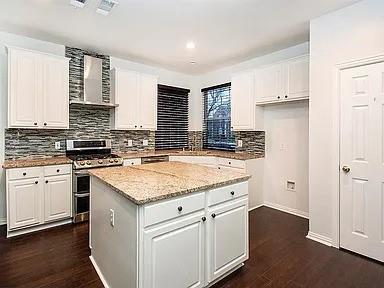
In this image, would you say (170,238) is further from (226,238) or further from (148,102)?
(148,102)

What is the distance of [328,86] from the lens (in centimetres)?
278

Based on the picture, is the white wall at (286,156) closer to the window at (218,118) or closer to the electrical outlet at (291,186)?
the electrical outlet at (291,186)

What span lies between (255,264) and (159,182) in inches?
54.0

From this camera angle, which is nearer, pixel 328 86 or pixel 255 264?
pixel 255 264

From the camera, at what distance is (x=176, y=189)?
1.71 meters

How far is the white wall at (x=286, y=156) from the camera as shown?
3.76 m

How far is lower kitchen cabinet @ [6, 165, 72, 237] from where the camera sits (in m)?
2.96

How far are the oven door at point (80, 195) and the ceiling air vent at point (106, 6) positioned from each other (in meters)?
2.15

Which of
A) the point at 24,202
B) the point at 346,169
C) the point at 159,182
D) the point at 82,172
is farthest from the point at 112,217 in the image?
the point at 346,169

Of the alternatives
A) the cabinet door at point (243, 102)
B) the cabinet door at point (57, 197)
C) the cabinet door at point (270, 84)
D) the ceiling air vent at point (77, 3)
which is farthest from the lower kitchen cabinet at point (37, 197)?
the cabinet door at point (270, 84)

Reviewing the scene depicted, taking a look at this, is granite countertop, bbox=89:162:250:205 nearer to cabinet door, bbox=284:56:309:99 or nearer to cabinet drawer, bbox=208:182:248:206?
cabinet drawer, bbox=208:182:248:206

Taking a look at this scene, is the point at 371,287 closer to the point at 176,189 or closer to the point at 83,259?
the point at 176,189

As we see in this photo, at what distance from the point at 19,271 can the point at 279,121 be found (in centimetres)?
402

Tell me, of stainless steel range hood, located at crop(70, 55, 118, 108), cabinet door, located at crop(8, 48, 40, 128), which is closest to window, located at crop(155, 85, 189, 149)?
stainless steel range hood, located at crop(70, 55, 118, 108)
